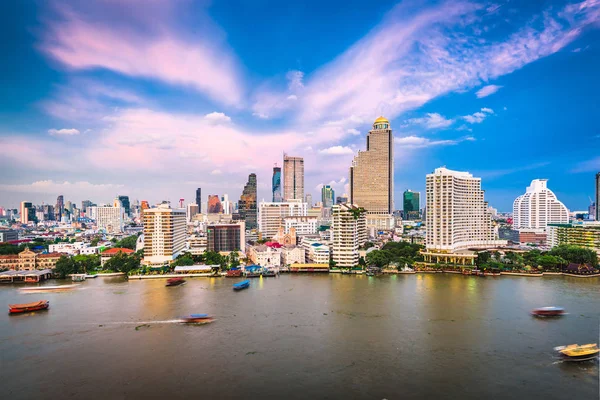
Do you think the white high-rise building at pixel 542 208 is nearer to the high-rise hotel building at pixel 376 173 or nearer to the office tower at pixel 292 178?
the high-rise hotel building at pixel 376 173

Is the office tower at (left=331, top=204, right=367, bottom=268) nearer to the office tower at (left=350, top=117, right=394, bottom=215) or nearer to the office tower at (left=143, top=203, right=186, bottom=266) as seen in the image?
the office tower at (left=143, top=203, right=186, bottom=266)

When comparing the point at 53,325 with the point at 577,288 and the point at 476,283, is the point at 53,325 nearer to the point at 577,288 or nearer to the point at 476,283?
the point at 476,283

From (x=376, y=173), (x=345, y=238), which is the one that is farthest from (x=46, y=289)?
(x=376, y=173)

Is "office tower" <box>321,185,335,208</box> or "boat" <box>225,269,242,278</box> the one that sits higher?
"office tower" <box>321,185,335,208</box>

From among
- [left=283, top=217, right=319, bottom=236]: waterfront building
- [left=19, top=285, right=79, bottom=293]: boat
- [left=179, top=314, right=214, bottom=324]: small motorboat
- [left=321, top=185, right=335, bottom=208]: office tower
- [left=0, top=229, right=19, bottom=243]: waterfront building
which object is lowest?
[left=19, top=285, right=79, bottom=293]: boat

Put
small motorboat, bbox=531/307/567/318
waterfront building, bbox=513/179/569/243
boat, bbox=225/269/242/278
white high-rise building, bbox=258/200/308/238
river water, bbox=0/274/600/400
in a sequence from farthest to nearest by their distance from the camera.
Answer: white high-rise building, bbox=258/200/308/238 < waterfront building, bbox=513/179/569/243 < boat, bbox=225/269/242/278 < small motorboat, bbox=531/307/567/318 < river water, bbox=0/274/600/400

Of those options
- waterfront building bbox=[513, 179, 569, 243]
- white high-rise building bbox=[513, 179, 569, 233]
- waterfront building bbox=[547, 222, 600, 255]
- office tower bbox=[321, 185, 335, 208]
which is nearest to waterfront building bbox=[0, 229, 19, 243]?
waterfront building bbox=[547, 222, 600, 255]

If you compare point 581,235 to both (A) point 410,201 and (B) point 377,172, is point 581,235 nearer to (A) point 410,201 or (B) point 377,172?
(B) point 377,172
